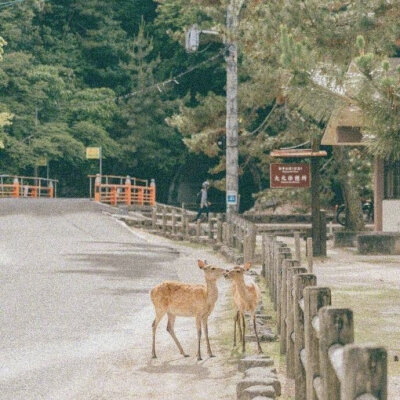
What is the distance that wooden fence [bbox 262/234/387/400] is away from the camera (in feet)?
12.8

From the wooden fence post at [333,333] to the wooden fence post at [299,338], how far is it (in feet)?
4.90

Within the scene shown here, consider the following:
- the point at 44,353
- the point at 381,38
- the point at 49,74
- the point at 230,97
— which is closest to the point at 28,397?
the point at 44,353

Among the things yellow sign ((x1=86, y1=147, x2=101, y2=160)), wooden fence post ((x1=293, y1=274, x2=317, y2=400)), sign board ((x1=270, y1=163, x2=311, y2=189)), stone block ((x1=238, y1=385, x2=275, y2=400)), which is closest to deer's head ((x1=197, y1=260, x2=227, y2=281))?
wooden fence post ((x1=293, y1=274, x2=317, y2=400))

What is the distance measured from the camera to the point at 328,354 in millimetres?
5074

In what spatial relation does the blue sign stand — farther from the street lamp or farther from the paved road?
the paved road

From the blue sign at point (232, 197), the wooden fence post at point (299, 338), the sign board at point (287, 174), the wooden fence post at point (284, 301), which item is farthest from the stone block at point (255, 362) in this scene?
the blue sign at point (232, 197)

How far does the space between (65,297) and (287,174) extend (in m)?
10.4

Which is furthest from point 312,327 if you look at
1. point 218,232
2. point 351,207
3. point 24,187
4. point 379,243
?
point 24,187

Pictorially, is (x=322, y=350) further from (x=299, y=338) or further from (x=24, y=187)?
(x=24, y=187)

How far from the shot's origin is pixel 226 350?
10430 mm

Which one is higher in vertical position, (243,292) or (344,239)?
(243,292)

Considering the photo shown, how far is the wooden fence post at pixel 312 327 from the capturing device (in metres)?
6.12

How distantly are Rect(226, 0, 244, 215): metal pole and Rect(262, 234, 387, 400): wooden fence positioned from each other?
21340mm

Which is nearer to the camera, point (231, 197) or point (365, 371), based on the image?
point (365, 371)
